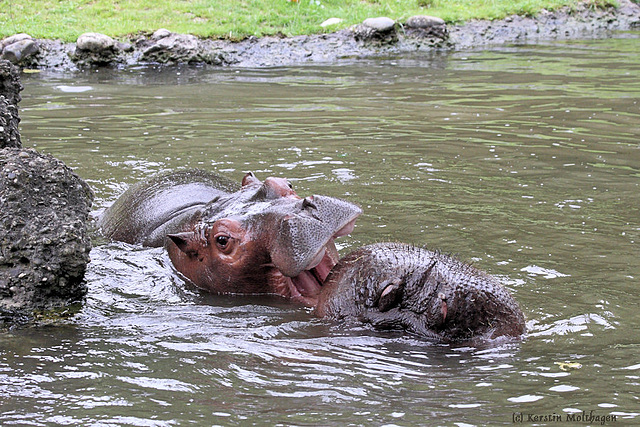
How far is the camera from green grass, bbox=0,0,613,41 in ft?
58.5

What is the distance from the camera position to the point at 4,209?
14.6 ft

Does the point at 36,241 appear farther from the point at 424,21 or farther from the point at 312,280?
the point at 424,21

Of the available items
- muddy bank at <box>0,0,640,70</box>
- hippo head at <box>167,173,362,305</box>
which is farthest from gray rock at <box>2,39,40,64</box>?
hippo head at <box>167,173,362,305</box>

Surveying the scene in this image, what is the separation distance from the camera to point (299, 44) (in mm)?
17578

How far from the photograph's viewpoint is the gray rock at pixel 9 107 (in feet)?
18.0

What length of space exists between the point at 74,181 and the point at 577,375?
308 centimetres

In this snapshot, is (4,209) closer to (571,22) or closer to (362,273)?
(362,273)

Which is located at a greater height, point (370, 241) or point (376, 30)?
point (376, 30)

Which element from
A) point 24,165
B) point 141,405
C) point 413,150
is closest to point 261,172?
point 413,150

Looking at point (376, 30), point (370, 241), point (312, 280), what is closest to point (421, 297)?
point (312, 280)

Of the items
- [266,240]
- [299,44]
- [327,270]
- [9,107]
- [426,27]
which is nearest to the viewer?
[266,240]

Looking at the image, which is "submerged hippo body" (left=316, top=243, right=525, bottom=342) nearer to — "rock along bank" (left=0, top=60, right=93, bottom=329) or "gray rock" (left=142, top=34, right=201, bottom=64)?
"rock along bank" (left=0, top=60, right=93, bottom=329)

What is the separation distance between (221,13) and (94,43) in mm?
3654

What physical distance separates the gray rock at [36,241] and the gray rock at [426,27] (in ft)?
48.2
